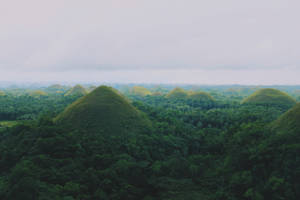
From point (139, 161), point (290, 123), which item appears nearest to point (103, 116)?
point (139, 161)

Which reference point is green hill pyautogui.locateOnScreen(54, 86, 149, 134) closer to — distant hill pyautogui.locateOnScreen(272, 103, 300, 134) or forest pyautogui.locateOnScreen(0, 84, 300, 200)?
forest pyautogui.locateOnScreen(0, 84, 300, 200)

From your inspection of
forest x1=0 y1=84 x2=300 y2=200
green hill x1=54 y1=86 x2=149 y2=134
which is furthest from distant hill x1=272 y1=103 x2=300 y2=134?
green hill x1=54 y1=86 x2=149 y2=134

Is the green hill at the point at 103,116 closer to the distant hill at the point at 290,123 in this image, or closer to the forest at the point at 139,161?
the forest at the point at 139,161

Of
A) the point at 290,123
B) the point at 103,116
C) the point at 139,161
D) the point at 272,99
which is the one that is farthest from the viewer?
the point at 272,99

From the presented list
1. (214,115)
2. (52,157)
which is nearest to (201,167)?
(52,157)

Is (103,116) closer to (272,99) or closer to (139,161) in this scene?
(139,161)

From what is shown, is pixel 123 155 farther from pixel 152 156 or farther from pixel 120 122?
pixel 120 122

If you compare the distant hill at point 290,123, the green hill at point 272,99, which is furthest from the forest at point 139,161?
the green hill at point 272,99
